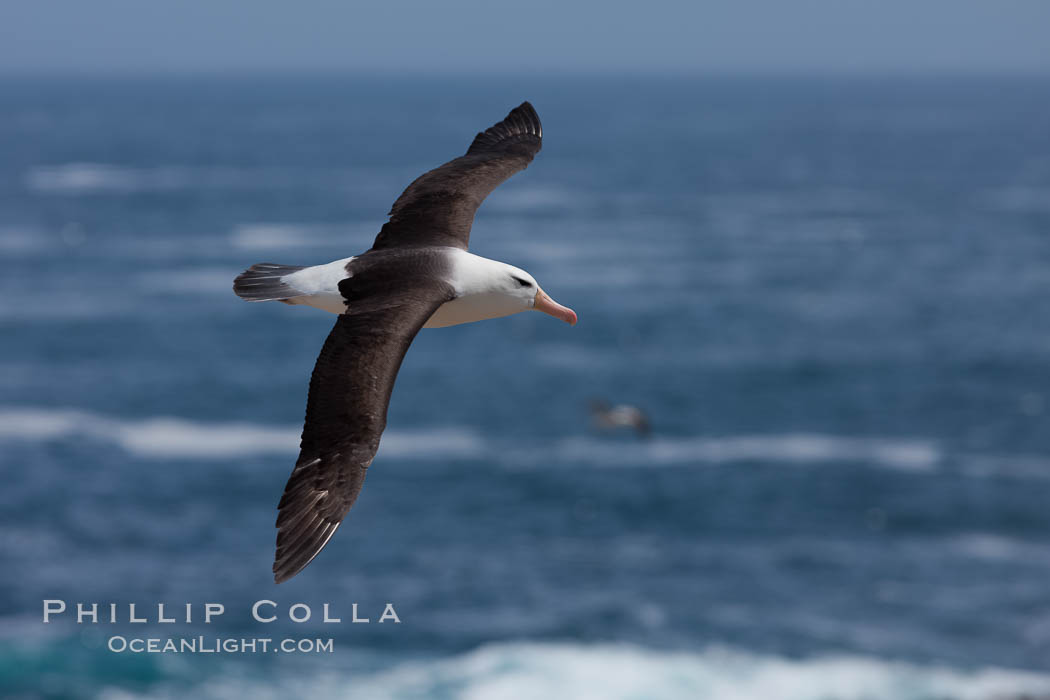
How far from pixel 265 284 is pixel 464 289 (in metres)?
1.75

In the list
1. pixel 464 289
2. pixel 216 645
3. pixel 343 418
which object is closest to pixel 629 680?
pixel 216 645

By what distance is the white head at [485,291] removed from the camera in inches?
427

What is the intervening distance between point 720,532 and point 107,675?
26.9m

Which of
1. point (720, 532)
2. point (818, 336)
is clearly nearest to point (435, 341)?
point (818, 336)

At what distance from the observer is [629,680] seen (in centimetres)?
4369

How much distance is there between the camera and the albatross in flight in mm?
9414

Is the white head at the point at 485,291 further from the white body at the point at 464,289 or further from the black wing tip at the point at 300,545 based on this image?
the black wing tip at the point at 300,545

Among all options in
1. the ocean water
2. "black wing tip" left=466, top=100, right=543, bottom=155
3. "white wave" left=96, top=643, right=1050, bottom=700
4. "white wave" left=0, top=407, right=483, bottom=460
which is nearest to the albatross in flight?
"black wing tip" left=466, top=100, right=543, bottom=155

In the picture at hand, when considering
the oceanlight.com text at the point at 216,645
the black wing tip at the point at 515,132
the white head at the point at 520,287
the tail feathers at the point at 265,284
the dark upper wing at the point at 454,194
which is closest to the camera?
the tail feathers at the point at 265,284

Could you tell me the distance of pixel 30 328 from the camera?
9381cm

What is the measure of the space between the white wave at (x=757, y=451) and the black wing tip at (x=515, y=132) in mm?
50645

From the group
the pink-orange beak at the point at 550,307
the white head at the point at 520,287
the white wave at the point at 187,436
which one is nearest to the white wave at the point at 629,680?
the white wave at the point at 187,436

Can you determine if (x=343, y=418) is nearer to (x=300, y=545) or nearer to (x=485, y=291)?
(x=300, y=545)

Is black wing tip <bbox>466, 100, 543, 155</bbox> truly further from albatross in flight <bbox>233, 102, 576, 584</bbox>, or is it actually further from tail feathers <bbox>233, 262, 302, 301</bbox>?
tail feathers <bbox>233, 262, 302, 301</bbox>
